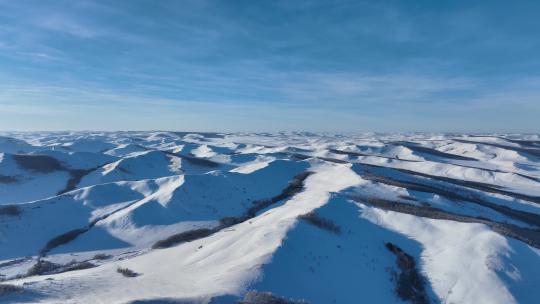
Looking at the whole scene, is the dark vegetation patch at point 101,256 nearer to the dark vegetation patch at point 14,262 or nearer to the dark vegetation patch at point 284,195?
the dark vegetation patch at point 14,262

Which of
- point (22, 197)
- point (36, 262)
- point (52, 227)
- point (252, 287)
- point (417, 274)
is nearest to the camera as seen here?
point (252, 287)

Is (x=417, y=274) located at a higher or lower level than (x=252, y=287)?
lower

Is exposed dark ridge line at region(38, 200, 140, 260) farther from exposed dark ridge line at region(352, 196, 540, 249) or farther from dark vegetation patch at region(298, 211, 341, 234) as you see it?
exposed dark ridge line at region(352, 196, 540, 249)

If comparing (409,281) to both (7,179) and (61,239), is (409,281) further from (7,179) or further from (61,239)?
(7,179)

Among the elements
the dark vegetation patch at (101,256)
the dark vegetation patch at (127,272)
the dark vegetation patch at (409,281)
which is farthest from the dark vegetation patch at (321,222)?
the dark vegetation patch at (101,256)

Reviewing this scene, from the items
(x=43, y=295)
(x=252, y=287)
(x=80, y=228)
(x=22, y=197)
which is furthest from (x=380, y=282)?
(x=22, y=197)

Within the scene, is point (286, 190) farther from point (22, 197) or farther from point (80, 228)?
point (22, 197)
